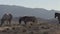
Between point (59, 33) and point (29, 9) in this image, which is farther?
point (29, 9)

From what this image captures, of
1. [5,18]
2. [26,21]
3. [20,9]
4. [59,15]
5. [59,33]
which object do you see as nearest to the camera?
[59,33]

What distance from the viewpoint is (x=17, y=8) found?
113250 mm

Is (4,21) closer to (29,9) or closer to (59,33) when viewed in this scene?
(59,33)

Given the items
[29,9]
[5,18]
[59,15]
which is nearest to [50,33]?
[5,18]

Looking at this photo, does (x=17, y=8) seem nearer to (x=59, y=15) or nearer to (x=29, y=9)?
(x=29, y=9)

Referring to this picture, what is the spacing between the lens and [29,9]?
11275cm

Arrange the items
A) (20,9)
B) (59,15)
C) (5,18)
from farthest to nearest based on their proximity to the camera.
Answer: (20,9) → (59,15) → (5,18)

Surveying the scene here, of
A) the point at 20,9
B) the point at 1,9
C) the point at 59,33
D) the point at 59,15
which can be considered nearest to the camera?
the point at 59,33

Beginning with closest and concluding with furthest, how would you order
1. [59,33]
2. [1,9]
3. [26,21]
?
[59,33] < [26,21] < [1,9]

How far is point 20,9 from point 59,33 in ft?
279

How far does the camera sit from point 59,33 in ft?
88.2

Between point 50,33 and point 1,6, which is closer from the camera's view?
point 50,33

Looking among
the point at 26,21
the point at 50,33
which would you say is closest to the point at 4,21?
the point at 26,21

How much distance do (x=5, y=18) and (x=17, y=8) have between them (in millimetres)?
75786
